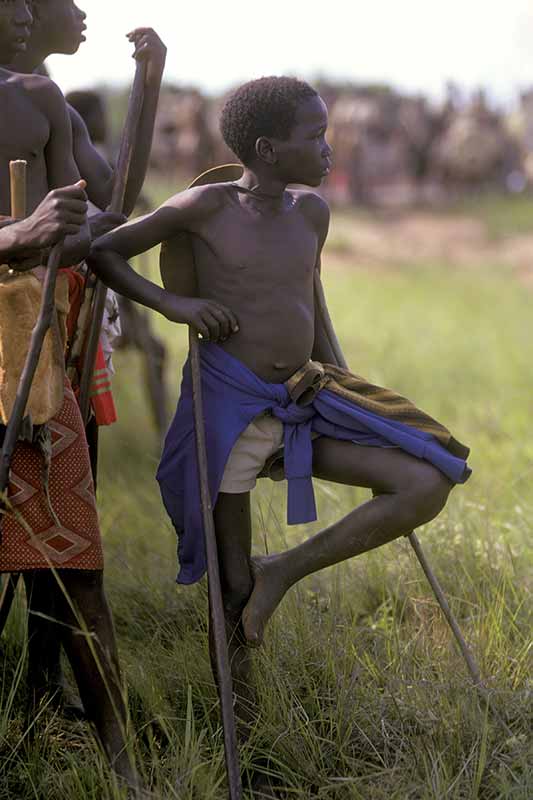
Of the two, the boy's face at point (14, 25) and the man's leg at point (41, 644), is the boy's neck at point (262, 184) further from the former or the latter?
the man's leg at point (41, 644)

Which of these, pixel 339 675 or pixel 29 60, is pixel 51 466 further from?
pixel 29 60

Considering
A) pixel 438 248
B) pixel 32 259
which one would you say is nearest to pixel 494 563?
pixel 32 259

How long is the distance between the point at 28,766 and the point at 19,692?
0.43 metres

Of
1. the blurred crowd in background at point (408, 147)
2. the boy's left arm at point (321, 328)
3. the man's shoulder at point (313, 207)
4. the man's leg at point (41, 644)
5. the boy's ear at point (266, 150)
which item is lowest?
the blurred crowd in background at point (408, 147)

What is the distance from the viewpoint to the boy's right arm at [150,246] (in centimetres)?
296

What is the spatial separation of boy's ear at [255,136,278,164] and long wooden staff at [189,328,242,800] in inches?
18.2

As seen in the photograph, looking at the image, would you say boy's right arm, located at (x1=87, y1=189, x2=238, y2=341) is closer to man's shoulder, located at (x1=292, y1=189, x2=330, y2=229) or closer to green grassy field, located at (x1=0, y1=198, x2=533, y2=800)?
man's shoulder, located at (x1=292, y1=189, x2=330, y2=229)

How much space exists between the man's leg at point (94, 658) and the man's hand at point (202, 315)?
66 centimetres

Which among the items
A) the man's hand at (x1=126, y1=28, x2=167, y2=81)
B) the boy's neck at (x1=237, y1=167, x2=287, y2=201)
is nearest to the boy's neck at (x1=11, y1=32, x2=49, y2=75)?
the man's hand at (x1=126, y1=28, x2=167, y2=81)

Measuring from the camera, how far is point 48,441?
2893 millimetres

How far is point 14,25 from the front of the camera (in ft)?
9.53

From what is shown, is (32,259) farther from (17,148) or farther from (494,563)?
(494,563)

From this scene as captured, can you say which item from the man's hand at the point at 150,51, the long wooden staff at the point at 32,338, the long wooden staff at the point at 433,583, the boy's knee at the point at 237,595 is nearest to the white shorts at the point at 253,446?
the boy's knee at the point at 237,595

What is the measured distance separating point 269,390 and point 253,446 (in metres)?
0.16
